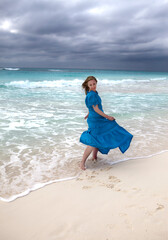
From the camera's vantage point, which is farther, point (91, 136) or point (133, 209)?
point (91, 136)

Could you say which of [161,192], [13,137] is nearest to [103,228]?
[161,192]

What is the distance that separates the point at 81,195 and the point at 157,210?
1.03m

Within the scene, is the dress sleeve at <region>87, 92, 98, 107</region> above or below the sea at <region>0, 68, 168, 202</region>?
above

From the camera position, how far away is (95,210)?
262 centimetres

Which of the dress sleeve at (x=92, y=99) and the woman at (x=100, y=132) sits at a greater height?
the dress sleeve at (x=92, y=99)

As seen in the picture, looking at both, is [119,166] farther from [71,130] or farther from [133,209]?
[71,130]

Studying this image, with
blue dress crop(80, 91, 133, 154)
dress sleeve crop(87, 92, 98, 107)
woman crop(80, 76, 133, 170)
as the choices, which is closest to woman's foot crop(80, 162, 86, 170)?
woman crop(80, 76, 133, 170)

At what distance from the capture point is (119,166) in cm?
407

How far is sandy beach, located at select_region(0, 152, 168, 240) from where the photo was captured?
2252 millimetres

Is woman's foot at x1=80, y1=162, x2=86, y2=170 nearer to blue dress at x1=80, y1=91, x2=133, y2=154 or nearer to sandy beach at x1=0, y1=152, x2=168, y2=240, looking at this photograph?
sandy beach at x1=0, y1=152, x2=168, y2=240

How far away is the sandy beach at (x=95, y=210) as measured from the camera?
2252mm

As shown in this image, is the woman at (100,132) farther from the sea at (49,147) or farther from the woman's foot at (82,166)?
the sea at (49,147)

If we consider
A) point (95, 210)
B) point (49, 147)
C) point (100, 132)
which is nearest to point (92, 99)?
point (100, 132)

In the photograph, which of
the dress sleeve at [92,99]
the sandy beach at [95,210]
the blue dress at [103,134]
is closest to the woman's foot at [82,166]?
the sandy beach at [95,210]
